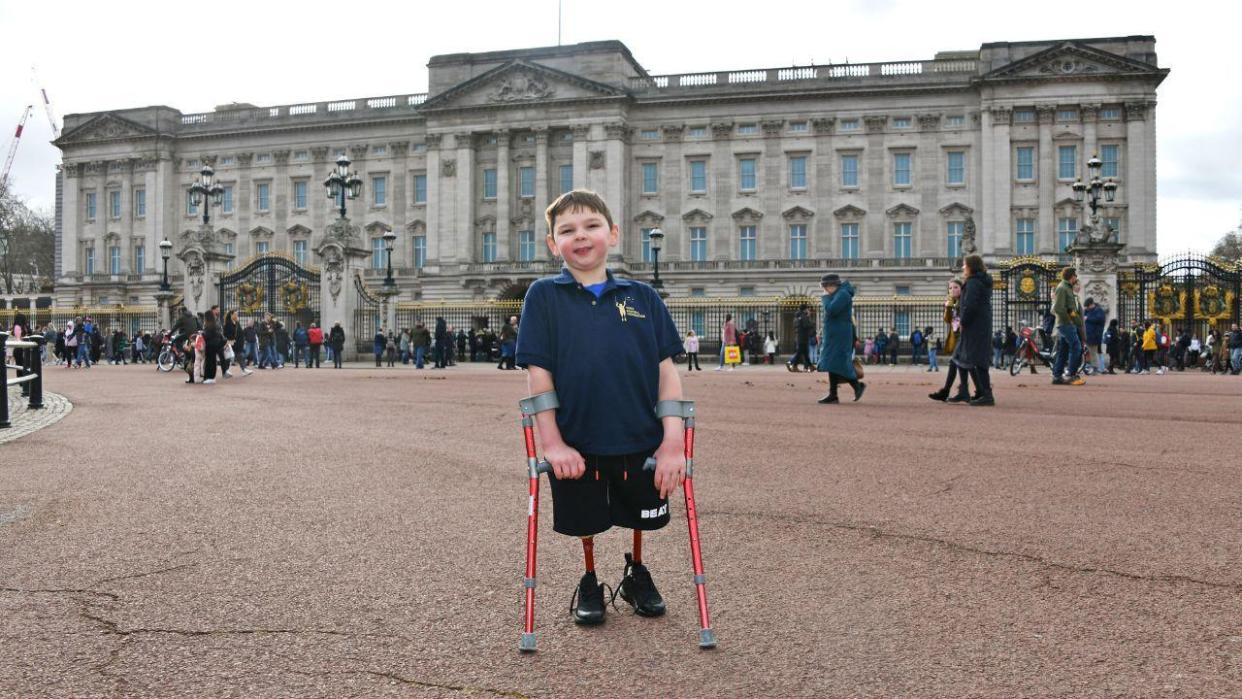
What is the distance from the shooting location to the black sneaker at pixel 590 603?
3883 mm

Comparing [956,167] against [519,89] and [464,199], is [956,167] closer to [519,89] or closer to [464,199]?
[519,89]

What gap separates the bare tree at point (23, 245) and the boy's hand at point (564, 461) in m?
99.8

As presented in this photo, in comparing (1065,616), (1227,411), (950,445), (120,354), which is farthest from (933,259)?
(1065,616)

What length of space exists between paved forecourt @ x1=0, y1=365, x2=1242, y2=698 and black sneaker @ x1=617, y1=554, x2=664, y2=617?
50 millimetres

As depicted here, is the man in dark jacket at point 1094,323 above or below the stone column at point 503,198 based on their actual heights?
below

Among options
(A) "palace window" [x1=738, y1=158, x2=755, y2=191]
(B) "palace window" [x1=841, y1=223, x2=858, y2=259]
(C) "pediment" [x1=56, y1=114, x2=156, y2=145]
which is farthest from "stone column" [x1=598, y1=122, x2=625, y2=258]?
(C) "pediment" [x1=56, y1=114, x2=156, y2=145]

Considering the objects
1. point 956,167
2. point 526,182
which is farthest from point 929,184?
point 526,182

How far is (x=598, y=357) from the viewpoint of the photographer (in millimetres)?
3744

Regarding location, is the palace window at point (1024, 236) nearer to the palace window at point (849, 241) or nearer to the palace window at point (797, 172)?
the palace window at point (849, 241)

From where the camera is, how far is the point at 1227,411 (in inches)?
505

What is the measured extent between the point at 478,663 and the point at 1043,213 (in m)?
57.8

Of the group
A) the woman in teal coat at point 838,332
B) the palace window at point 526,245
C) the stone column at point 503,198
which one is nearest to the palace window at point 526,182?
the stone column at point 503,198

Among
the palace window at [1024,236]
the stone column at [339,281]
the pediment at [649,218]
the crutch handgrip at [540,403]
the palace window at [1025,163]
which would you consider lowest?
the crutch handgrip at [540,403]

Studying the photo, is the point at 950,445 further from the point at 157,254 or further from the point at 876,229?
the point at 157,254
